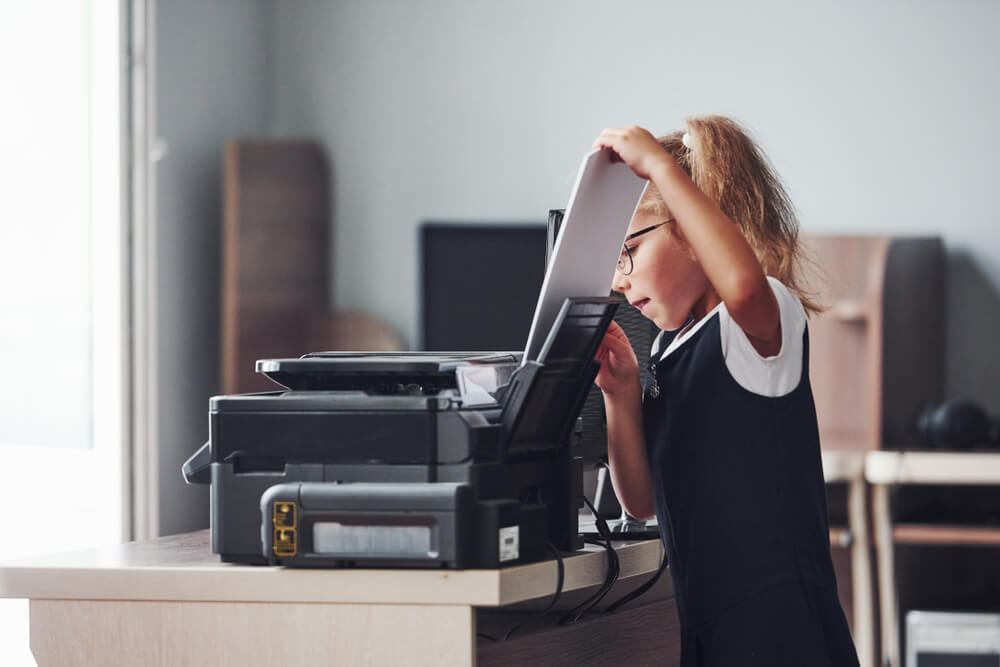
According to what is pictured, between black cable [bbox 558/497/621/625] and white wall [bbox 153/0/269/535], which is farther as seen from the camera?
white wall [bbox 153/0/269/535]

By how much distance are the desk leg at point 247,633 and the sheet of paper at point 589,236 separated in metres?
0.28

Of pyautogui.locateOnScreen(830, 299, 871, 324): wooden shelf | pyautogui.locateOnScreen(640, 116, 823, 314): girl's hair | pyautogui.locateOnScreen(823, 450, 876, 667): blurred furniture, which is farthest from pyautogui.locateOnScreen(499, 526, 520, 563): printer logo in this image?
pyautogui.locateOnScreen(830, 299, 871, 324): wooden shelf

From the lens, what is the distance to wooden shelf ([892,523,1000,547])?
9.73 ft

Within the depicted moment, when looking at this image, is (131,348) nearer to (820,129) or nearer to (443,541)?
(820,129)

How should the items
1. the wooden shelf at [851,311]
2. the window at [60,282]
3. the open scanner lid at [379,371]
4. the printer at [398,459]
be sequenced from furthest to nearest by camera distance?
the wooden shelf at [851,311]
the window at [60,282]
the open scanner lid at [379,371]
the printer at [398,459]

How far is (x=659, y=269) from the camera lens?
4.35ft

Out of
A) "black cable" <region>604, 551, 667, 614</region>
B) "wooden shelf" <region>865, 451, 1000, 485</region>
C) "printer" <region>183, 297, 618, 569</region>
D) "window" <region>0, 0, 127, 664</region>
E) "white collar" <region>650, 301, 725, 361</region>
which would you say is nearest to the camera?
"printer" <region>183, 297, 618, 569</region>

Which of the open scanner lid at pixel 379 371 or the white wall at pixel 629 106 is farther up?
the white wall at pixel 629 106

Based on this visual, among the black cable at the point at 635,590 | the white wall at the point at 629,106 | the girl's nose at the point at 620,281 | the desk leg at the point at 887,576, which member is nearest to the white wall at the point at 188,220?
the white wall at the point at 629,106

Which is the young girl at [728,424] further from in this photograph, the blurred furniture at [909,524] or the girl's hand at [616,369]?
the blurred furniture at [909,524]

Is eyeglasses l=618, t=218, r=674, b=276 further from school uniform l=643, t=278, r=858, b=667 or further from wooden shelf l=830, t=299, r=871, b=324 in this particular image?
wooden shelf l=830, t=299, r=871, b=324

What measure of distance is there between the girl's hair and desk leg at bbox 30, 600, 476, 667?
55cm

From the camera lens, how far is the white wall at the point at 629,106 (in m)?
3.54

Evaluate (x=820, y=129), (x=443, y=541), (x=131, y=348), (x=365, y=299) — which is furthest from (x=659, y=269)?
(x=365, y=299)
